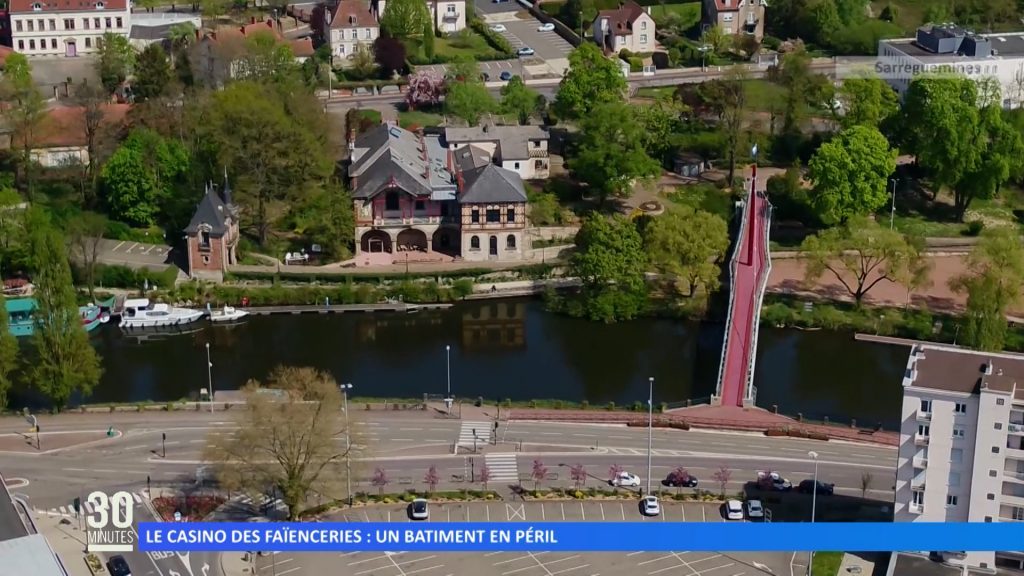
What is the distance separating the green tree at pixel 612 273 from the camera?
228ft

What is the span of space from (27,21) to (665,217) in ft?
163

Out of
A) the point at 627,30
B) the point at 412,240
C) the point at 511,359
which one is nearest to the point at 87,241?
the point at 412,240

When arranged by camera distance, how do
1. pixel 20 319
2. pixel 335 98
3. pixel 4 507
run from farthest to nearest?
pixel 335 98 < pixel 20 319 < pixel 4 507

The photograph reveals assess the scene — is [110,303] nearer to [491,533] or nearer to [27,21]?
[27,21]

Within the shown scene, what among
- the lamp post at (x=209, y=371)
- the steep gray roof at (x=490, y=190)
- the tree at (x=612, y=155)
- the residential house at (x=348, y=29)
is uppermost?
the residential house at (x=348, y=29)

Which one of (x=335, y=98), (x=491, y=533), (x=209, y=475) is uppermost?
(x=335, y=98)

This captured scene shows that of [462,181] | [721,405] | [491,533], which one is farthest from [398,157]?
[491,533]

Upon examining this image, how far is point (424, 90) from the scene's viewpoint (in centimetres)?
9319

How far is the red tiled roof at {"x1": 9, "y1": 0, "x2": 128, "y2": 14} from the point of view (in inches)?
3954

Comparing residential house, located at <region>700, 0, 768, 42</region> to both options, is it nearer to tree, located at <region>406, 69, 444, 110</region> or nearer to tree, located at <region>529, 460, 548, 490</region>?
tree, located at <region>406, 69, 444, 110</region>

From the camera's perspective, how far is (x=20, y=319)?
67.4m

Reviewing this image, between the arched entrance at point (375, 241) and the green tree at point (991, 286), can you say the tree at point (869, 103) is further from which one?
the arched entrance at point (375, 241)

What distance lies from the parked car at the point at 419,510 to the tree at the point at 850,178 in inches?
1296

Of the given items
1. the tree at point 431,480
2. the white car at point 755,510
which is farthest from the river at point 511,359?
the white car at point 755,510
